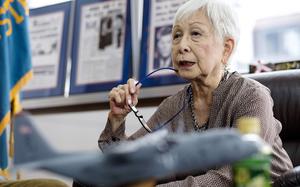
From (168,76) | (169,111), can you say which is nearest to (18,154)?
(169,111)

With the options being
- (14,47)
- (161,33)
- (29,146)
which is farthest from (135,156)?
(14,47)

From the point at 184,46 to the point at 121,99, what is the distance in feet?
0.93

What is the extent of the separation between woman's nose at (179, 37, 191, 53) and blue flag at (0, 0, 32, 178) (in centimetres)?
151

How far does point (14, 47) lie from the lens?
2.76m

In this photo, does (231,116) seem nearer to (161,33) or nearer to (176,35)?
(176,35)

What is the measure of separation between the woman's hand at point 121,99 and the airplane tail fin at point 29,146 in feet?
3.20

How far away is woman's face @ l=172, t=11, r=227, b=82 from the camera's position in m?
1.46

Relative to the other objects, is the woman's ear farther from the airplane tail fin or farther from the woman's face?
the airplane tail fin

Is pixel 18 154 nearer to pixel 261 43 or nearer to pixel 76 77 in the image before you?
pixel 261 43

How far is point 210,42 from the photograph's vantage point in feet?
4.83

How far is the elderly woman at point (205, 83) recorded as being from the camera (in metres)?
1.35

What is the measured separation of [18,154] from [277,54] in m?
1.93

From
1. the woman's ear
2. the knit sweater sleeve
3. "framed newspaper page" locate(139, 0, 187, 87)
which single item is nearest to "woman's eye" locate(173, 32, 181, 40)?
the woman's ear

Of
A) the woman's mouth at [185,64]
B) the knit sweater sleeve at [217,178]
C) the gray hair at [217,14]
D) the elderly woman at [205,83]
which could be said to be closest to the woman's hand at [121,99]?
the elderly woman at [205,83]
